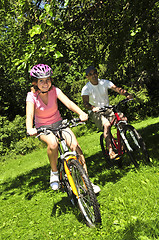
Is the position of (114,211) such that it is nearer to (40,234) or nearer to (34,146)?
(40,234)

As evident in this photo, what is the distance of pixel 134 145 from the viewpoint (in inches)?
190

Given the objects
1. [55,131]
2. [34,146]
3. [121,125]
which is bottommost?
[34,146]

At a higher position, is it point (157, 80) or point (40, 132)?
point (40, 132)

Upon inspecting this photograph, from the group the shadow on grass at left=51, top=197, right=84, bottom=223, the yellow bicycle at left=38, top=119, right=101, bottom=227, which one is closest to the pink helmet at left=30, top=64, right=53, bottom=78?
the yellow bicycle at left=38, top=119, right=101, bottom=227

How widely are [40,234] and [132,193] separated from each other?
1474mm

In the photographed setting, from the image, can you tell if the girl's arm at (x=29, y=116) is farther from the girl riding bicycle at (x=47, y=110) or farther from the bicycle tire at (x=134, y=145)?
the bicycle tire at (x=134, y=145)

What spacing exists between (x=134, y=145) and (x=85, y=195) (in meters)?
1.73

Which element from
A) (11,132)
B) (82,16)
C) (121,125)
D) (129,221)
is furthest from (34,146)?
(129,221)

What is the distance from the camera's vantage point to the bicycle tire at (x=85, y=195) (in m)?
3.24

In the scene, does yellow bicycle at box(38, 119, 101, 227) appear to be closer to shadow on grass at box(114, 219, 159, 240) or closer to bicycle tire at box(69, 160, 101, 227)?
bicycle tire at box(69, 160, 101, 227)

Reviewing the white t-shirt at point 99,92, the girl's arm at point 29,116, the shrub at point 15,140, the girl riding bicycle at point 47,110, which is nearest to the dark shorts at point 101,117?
the white t-shirt at point 99,92

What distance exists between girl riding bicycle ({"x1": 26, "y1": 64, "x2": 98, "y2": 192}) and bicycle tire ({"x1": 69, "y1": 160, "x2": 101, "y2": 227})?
42cm

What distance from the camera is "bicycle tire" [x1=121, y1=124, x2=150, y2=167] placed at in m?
4.62

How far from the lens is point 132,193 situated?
392cm
